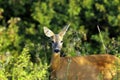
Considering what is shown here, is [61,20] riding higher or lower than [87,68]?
higher

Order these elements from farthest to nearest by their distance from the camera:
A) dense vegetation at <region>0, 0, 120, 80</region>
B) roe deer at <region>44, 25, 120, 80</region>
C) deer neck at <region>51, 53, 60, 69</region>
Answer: dense vegetation at <region>0, 0, 120, 80</region> → deer neck at <region>51, 53, 60, 69</region> → roe deer at <region>44, 25, 120, 80</region>

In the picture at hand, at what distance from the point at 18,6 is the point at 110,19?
10.7 feet

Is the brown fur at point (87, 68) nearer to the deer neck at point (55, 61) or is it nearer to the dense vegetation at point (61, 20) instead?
the deer neck at point (55, 61)

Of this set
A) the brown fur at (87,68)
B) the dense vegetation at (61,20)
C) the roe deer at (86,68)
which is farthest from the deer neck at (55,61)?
the dense vegetation at (61,20)

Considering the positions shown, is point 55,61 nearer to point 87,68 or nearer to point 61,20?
point 87,68

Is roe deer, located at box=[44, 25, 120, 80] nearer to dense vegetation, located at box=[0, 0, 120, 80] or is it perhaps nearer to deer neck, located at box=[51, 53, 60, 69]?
deer neck, located at box=[51, 53, 60, 69]

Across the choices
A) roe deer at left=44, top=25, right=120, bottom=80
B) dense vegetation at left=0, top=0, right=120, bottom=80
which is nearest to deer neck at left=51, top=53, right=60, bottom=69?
roe deer at left=44, top=25, right=120, bottom=80

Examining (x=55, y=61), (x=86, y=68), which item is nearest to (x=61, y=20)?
(x=55, y=61)

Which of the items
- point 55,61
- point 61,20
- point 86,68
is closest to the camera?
point 86,68

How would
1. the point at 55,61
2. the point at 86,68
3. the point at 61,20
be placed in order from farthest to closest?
the point at 61,20
the point at 55,61
the point at 86,68

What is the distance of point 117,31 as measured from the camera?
19234 millimetres

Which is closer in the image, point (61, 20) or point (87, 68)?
point (87, 68)

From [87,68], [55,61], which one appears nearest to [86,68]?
[87,68]

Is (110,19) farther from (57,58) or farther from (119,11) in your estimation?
(57,58)
